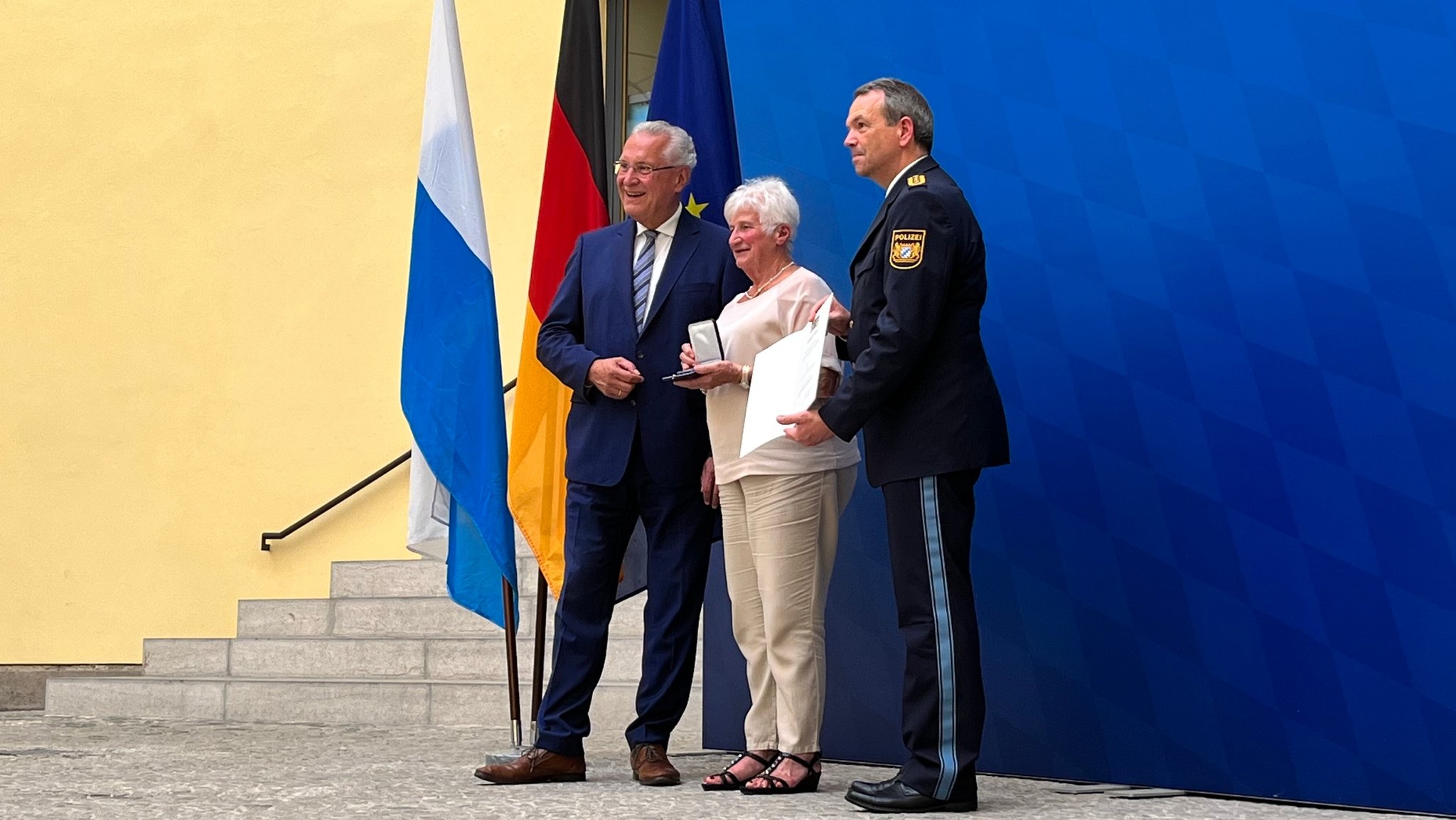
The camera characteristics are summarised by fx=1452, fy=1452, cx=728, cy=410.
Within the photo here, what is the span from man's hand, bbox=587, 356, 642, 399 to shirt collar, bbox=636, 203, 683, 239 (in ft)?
1.12

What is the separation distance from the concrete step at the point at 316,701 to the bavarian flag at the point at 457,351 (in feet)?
2.97

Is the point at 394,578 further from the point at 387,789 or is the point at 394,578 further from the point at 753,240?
the point at 753,240

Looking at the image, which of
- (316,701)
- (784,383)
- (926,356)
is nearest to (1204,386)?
(926,356)

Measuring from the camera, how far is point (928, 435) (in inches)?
108

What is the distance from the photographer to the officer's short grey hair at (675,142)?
332 cm

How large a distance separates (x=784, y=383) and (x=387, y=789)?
1.19 meters

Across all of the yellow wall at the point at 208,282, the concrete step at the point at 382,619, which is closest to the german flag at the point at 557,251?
the concrete step at the point at 382,619

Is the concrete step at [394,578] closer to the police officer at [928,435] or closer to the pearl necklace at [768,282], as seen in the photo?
the pearl necklace at [768,282]

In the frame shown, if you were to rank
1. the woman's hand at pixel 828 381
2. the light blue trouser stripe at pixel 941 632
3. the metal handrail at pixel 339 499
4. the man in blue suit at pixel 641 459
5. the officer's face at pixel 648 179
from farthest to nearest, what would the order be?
the metal handrail at pixel 339 499 < the officer's face at pixel 648 179 < the man in blue suit at pixel 641 459 < the woman's hand at pixel 828 381 < the light blue trouser stripe at pixel 941 632

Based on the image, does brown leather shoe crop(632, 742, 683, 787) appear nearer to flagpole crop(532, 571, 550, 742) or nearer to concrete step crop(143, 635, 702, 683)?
flagpole crop(532, 571, 550, 742)

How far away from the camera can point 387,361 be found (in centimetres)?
611

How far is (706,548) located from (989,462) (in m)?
0.79

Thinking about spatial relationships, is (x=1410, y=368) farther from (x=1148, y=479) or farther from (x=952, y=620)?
(x=952, y=620)

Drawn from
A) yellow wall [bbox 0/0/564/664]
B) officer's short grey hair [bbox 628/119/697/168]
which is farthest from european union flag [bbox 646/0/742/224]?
yellow wall [bbox 0/0/564/664]
